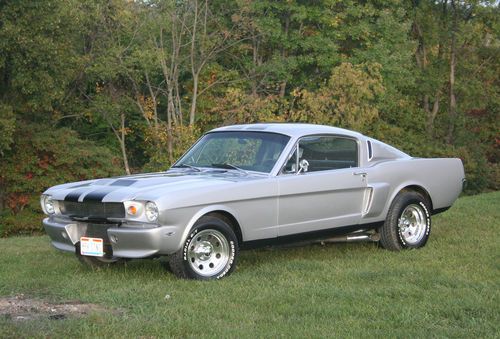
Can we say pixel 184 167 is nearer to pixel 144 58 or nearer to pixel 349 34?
pixel 144 58

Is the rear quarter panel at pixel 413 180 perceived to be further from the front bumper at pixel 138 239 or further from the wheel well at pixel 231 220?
the front bumper at pixel 138 239

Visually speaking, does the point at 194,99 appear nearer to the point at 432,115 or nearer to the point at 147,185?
the point at 432,115

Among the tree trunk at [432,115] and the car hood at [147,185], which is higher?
the car hood at [147,185]

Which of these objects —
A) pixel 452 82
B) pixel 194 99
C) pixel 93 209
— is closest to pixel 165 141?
pixel 194 99

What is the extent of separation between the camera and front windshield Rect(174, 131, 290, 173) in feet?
27.1

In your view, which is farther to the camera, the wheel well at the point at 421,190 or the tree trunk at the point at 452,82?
the tree trunk at the point at 452,82

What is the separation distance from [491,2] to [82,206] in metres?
37.5

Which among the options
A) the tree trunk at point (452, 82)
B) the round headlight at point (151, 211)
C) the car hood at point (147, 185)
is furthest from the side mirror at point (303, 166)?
the tree trunk at point (452, 82)

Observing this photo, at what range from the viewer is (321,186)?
832 centimetres

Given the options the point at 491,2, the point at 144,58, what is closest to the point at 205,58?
the point at 144,58

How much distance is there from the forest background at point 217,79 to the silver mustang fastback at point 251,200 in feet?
51.0

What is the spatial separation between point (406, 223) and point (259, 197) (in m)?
2.54

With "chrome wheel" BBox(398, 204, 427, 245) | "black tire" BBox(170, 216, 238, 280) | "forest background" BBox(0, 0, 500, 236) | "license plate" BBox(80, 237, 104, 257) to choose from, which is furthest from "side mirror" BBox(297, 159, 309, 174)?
"forest background" BBox(0, 0, 500, 236)

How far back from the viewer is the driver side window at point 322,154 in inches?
326
